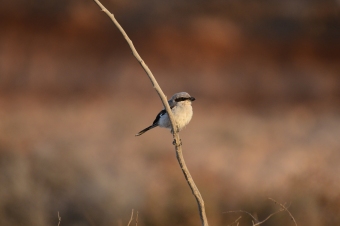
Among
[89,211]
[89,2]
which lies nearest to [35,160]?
[89,211]

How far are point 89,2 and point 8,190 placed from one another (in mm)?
2849

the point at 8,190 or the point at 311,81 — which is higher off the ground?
the point at 311,81

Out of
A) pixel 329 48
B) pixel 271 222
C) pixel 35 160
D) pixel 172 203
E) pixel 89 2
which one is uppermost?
pixel 89 2

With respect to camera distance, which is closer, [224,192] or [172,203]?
[172,203]

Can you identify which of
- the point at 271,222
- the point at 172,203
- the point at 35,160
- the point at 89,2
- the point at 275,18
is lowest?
the point at 271,222

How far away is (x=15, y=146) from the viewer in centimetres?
679

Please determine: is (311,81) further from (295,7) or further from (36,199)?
(36,199)

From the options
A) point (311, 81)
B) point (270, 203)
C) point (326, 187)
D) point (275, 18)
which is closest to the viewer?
point (270, 203)

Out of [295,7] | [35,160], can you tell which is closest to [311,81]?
[295,7]

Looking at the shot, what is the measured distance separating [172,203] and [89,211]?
1.12 metres

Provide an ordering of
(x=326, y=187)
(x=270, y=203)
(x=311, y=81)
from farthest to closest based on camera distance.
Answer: (x=311, y=81) < (x=326, y=187) < (x=270, y=203)

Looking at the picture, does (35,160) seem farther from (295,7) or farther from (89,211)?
(295,7)

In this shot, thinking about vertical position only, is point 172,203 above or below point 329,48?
below

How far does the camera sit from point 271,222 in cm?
625
